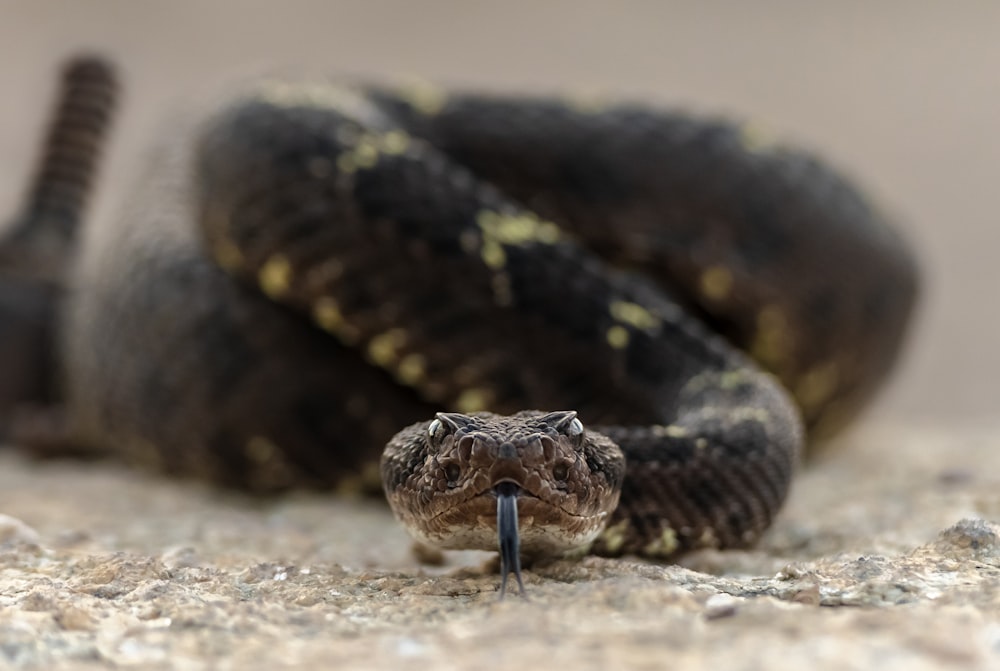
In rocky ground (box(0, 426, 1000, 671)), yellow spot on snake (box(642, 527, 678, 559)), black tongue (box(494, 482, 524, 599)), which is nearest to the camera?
rocky ground (box(0, 426, 1000, 671))

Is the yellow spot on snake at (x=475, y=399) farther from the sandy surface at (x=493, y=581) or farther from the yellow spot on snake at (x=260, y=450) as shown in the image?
the yellow spot on snake at (x=260, y=450)

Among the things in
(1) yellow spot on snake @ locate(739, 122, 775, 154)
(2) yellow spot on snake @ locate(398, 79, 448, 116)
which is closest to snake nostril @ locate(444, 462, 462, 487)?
(2) yellow spot on snake @ locate(398, 79, 448, 116)

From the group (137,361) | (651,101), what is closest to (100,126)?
(137,361)

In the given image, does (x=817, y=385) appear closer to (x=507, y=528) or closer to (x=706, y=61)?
(x=507, y=528)

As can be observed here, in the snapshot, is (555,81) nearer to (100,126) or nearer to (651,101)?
(100,126)

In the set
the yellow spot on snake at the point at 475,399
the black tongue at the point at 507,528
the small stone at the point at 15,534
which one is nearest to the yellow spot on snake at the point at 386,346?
the yellow spot on snake at the point at 475,399

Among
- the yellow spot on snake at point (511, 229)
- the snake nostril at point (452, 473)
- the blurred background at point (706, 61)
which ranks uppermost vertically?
the blurred background at point (706, 61)

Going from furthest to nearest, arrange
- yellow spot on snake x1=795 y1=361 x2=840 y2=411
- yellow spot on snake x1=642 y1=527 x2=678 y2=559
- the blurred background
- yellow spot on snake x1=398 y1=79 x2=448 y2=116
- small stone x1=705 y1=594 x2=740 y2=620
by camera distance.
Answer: the blurred background
yellow spot on snake x1=398 y1=79 x2=448 y2=116
yellow spot on snake x1=795 y1=361 x2=840 y2=411
yellow spot on snake x1=642 y1=527 x2=678 y2=559
small stone x1=705 y1=594 x2=740 y2=620

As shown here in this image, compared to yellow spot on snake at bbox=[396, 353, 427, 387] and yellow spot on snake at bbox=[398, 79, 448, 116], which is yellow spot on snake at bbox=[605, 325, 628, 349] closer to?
yellow spot on snake at bbox=[396, 353, 427, 387]
